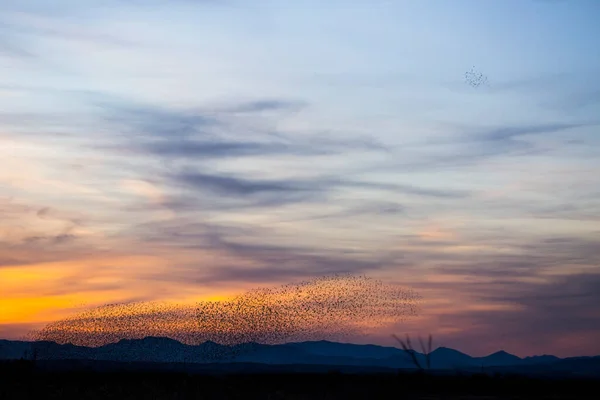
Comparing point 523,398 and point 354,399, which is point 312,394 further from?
point 523,398

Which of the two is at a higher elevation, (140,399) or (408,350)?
(408,350)

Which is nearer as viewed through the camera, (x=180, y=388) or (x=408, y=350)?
(x=408, y=350)

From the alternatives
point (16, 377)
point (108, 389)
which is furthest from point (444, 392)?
point (16, 377)

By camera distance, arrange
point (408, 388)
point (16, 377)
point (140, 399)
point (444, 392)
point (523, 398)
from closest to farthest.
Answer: point (140, 399), point (523, 398), point (444, 392), point (408, 388), point (16, 377)

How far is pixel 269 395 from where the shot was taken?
69.4 m

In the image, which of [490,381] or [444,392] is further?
[490,381]

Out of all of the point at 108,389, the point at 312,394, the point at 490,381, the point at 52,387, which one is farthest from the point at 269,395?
the point at 490,381

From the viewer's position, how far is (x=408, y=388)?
88.5 m

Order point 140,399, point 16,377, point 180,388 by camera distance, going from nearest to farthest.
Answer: point 140,399 < point 180,388 < point 16,377

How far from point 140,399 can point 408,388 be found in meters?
32.4

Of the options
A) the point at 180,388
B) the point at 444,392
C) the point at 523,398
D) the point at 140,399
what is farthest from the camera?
the point at 444,392

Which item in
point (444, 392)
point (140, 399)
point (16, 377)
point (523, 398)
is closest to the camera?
point (140, 399)

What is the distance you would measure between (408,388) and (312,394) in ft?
56.7

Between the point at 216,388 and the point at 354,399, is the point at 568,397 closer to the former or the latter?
the point at 354,399
